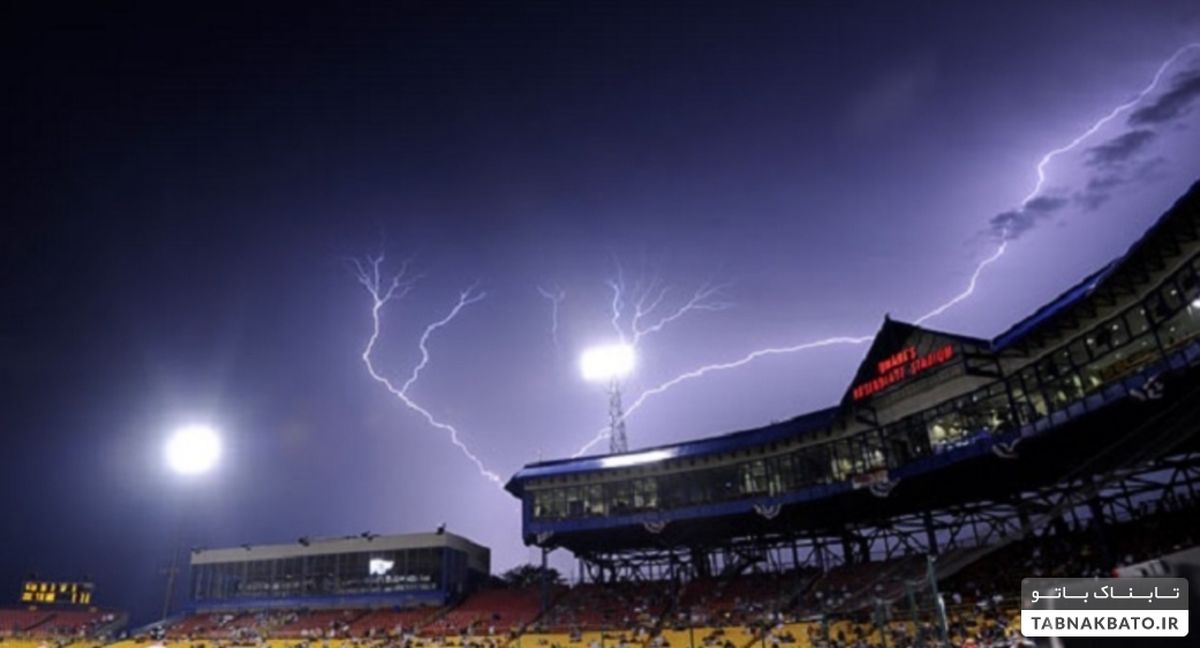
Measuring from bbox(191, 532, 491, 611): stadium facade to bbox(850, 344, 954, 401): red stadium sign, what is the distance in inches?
1553

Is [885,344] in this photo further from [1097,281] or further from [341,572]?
[341,572]

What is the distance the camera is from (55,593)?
247 ft

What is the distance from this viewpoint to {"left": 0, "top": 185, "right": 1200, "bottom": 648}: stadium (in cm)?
3200

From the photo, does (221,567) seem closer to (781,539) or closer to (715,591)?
(715,591)

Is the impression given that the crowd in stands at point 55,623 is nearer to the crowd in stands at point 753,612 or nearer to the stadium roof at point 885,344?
the crowd in stands at point 753,612

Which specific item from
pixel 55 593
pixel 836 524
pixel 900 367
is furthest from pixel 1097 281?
pixel 55 593

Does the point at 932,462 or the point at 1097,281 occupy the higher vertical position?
the point at 1097,281

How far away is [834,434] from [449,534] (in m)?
36.1

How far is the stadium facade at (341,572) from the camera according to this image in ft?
210

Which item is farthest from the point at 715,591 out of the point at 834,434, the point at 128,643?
the point at 128,643

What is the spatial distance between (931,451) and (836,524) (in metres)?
13.4

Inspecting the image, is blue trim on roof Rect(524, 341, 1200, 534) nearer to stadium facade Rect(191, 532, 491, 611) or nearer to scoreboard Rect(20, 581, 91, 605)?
stadium facade Rect(191, 532, 491, 611)

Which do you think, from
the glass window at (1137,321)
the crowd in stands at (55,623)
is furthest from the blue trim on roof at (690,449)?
the crowd in stands at (55,623)

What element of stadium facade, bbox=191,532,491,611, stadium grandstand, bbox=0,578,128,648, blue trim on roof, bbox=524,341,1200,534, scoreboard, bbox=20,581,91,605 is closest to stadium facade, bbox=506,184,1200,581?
blue trim on roof, bbox=524,341,1200,534
